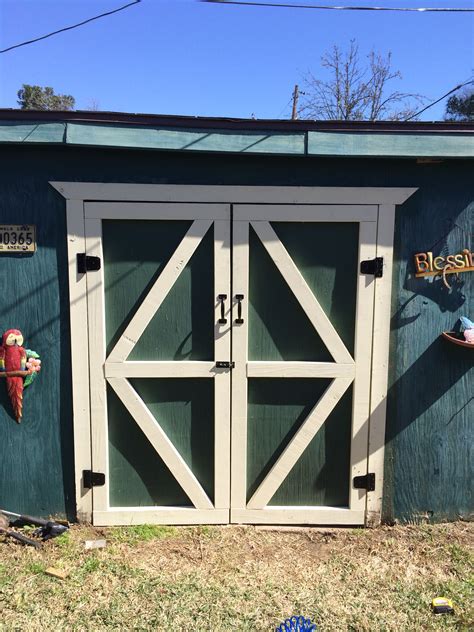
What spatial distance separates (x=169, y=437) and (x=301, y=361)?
104 centimetres

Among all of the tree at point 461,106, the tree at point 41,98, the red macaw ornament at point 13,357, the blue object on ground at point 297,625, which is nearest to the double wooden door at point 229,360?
the red macaw ornament at point 13,357

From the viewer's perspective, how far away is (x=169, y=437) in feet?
10.7

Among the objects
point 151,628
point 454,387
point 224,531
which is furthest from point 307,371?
point 151,628

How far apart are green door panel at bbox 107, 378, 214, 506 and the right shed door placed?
0.68 ft

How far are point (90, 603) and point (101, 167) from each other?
252 centimetres

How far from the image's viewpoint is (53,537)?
121 inches

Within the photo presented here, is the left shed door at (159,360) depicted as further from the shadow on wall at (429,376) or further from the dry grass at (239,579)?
the shadow on wall at (429,376)

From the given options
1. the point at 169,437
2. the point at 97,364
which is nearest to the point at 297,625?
the point at 169,437

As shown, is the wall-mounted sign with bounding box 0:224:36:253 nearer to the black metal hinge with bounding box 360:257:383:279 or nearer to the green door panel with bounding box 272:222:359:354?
the green door panel with bounding box 272:222:359:354

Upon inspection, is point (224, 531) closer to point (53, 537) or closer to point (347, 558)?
point (347, 558)

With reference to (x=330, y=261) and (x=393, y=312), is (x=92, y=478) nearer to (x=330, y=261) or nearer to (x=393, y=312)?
(x=330, y=261)

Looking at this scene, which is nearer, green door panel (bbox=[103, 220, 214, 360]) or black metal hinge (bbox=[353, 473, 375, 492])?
green door panel (bbox=[103, 220, 214, 360])

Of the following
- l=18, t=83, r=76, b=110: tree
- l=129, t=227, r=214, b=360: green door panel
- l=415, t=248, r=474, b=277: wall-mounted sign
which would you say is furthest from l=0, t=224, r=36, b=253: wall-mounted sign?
l=18, t=83, r=76, b=110: tree

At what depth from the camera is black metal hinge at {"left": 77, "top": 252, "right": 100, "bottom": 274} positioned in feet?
9.96
